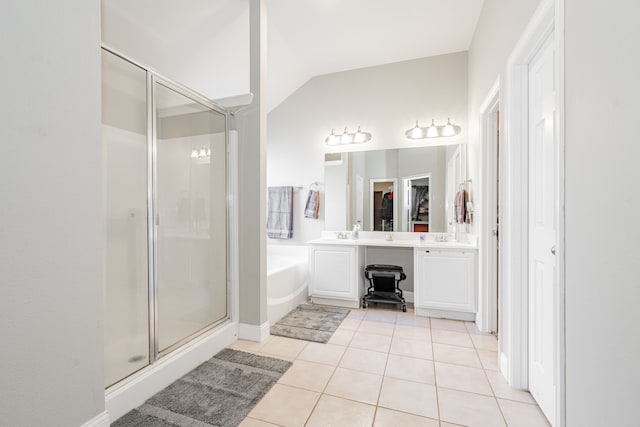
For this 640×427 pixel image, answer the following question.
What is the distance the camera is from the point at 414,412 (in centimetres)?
161

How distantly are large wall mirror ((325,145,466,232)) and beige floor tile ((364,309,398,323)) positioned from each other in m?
1.04

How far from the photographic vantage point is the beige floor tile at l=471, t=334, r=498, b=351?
2.43 m

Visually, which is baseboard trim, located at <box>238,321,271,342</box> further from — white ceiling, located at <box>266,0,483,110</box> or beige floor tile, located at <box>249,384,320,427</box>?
white ceiling, located at <box>266,0,483,110</box>

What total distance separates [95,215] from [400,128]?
337cm

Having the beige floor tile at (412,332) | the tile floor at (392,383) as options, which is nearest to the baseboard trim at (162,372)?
the tile floor at (392,383)

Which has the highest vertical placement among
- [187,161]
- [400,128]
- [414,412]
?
[400,128]

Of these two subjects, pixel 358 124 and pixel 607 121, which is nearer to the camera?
pixel 607 121

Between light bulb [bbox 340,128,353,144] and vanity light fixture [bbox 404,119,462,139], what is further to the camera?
light bulb [bbox 340,128,353,144]

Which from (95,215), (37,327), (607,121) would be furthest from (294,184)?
(607,121)

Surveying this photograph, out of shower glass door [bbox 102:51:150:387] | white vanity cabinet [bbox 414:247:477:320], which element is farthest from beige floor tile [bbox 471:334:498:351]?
shower glass door [bbox 102:51:150:387]

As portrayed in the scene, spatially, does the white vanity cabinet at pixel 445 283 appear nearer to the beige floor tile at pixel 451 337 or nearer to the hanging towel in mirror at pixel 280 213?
the beige floor tile at pixel 451 337

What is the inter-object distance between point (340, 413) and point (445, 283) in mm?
1927

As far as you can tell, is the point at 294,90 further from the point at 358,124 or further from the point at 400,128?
the point at 400,128

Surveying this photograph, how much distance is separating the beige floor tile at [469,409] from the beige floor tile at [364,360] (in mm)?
432
